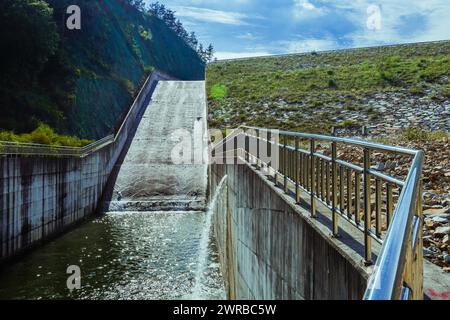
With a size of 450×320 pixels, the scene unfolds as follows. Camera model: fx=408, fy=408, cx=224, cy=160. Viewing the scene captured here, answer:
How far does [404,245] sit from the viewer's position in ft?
5.08

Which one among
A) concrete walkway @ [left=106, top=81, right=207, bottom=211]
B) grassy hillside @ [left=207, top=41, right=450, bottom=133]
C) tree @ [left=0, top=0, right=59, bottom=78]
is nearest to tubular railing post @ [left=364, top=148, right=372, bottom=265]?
concrete walkway @ [left=106, top=81, right=207, bottom=211]

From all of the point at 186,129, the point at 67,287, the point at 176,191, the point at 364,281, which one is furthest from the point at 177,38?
the point at 364,281

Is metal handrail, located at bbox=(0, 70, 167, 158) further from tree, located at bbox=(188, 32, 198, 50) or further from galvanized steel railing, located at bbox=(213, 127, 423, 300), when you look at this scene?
tree, located at bbox=(188, 32, 198, 50)

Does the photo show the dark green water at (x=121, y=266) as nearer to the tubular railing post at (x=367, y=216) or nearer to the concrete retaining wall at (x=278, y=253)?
the concrete retaining wall at (x=278, y=253)

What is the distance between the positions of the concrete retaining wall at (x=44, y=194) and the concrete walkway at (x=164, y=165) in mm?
1533

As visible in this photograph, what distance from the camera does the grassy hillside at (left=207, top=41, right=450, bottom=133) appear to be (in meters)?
23.0

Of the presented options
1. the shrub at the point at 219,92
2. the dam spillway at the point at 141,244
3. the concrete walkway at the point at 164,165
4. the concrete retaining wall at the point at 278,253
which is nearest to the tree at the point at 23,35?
the dam spillway at the point at 141,244

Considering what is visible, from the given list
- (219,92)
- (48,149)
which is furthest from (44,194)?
(219,92)

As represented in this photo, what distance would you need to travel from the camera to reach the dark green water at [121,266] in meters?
9.57

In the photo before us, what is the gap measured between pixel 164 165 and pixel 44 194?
958 cm

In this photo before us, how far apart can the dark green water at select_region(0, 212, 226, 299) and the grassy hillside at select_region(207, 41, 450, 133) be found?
10607 millimetres

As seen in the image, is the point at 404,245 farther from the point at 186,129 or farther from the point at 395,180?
the point at 186,129
